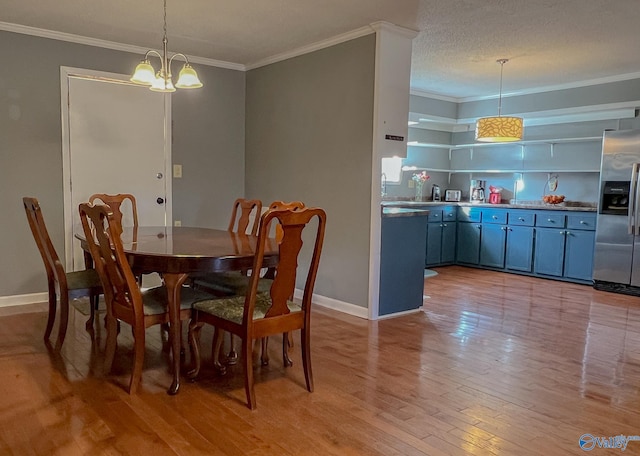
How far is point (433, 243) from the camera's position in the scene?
21.5 feet

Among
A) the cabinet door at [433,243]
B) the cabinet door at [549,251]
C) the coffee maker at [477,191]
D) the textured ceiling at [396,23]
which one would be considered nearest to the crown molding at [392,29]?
the textured ceiling at [396,23]

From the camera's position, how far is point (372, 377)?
2818 mm

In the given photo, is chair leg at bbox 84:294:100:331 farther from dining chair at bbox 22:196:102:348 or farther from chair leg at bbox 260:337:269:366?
chair leg at bbox 260:337:269:366

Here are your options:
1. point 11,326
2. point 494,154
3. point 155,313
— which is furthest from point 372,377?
point 494,154

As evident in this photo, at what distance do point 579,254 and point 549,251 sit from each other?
33 cm

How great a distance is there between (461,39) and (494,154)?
121 inches

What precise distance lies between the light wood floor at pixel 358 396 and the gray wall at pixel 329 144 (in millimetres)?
613

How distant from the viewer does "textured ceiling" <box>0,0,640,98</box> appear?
3459 mm

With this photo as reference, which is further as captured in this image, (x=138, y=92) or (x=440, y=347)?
(x=138, y=92)

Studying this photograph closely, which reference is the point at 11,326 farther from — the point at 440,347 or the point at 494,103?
the point at 494,103

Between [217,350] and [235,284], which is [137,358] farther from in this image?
[235,284]

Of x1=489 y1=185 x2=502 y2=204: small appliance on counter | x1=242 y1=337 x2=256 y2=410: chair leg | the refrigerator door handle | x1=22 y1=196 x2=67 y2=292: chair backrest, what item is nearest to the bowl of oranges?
x1=489 y1=185 x2=502 y2=204: small appliance on counter

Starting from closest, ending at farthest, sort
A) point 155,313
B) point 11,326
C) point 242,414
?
point 242,414, point 155,313, point 11,326

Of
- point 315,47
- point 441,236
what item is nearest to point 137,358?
point 315,47
